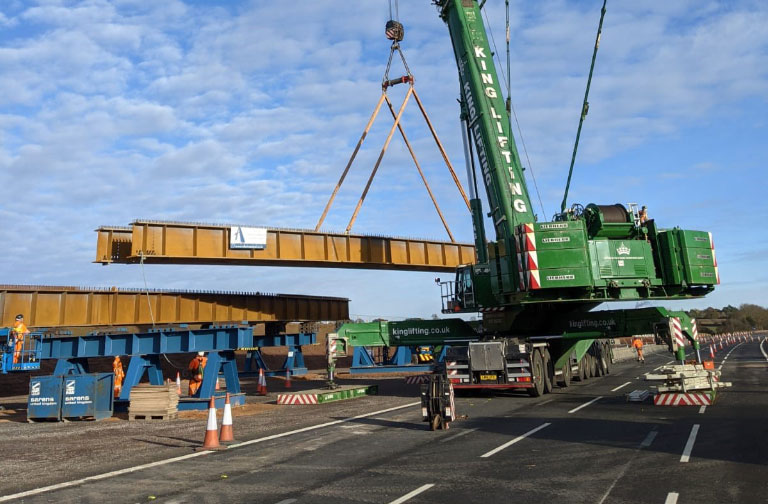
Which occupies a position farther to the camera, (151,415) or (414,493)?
(151,415)

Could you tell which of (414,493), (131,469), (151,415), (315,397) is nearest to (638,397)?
(315,397)

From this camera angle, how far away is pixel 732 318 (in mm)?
120875

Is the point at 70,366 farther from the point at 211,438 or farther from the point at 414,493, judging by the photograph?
the point at 414,493

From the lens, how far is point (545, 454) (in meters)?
8.91

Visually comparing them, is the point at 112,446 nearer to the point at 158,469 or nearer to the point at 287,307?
the point at 158,469

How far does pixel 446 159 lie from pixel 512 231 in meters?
17.5

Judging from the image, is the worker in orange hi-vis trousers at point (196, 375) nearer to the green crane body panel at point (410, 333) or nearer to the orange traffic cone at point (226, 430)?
the green crane body panel at point (410, 333)

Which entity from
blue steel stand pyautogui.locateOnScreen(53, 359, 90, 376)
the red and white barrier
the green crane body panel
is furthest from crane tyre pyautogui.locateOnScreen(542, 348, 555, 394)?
blue steel stand pyautogui.locateOnScreen(53, 359, 90, 376)

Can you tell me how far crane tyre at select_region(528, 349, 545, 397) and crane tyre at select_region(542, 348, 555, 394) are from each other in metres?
0.36

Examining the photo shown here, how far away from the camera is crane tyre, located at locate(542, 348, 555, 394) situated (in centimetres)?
1839

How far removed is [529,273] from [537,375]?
3433 mm

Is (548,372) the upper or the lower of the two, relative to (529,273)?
lower

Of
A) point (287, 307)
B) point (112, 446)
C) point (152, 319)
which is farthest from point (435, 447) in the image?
point (287, 307)

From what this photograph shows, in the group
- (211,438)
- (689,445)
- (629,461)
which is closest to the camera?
(629,461)
